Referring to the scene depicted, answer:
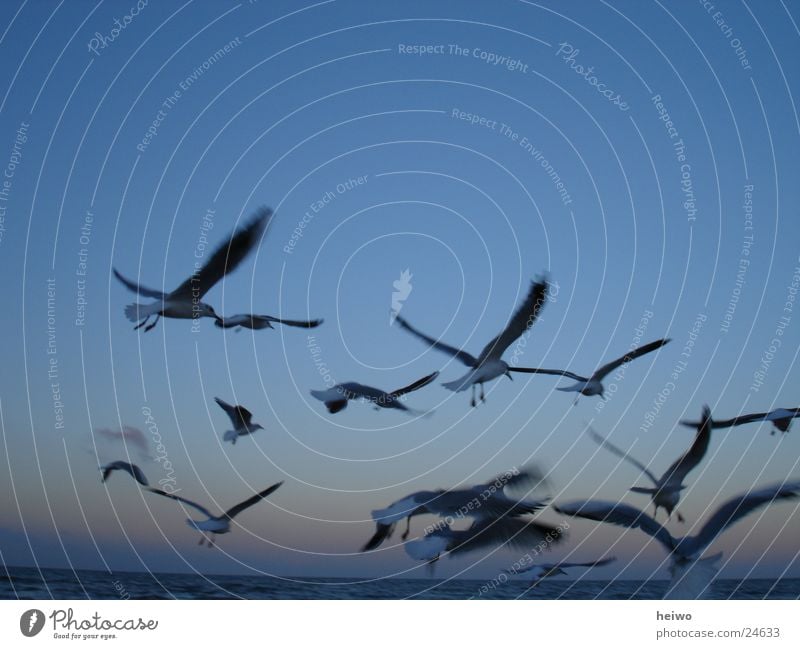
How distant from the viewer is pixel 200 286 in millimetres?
21156

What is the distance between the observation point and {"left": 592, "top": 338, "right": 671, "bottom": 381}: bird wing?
67.5ft

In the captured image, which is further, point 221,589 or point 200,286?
point 221,589

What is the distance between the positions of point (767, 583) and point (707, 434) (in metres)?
56.7

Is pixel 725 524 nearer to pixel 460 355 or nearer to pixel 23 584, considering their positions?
pixel 460 355

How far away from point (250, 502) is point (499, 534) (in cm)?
487

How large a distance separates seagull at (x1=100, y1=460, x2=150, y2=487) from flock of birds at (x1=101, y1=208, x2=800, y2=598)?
0.8 inches

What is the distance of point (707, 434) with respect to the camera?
2027 centimetres

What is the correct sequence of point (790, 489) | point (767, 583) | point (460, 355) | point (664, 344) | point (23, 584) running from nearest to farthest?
point (790, 489)
point (664, 344)
point (460, 355)
point (23, 584)
point (767, 583)

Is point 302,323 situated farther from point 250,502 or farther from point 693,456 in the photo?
point 693,456

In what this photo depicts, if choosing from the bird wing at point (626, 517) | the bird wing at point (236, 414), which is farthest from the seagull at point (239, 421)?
the bird wing at point (626, 517)
